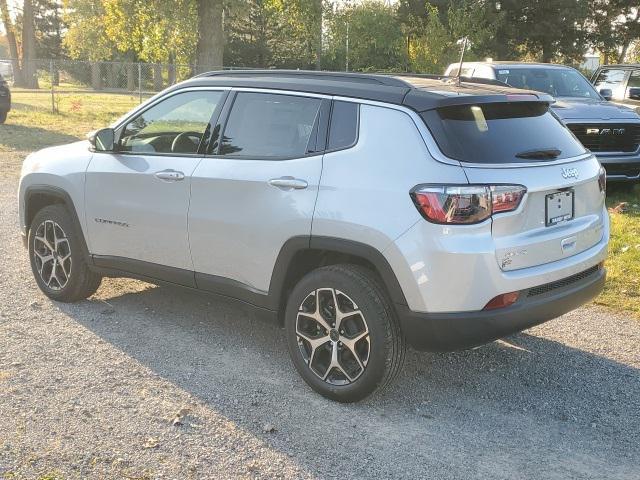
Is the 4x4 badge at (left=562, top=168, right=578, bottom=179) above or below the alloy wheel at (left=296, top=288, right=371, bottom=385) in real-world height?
above

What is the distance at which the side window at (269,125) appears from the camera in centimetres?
408

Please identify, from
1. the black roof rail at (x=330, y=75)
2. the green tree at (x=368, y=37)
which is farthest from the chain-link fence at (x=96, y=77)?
the black roof rail at (x=330, y=75)

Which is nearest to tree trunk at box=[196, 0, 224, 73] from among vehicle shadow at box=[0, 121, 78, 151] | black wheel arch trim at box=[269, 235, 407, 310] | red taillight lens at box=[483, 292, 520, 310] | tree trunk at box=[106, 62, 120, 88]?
vehicle shadow at box=[0, 121, 78, 151]

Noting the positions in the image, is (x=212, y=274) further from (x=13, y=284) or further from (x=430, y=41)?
(x=430, y=41)

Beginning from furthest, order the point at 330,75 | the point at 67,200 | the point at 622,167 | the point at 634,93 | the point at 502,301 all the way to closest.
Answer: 1. the point at 634,93
2. the point at 622,167
3. the point at 67,200
4. the point at 330,75
5. the point at 502,301

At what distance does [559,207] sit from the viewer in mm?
3793

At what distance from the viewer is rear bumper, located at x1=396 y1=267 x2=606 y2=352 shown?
351 cm

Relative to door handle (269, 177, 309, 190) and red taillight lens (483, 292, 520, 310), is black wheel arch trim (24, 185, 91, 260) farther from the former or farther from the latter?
red taillight lens (483, 292, 520, 310)

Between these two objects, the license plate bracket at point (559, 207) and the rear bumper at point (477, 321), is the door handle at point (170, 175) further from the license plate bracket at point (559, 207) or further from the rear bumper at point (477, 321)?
the license plate bracket at point (559, 207)

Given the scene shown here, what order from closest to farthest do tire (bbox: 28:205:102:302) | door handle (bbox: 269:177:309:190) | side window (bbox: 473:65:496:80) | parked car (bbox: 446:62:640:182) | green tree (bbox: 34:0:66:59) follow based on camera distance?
door handle (bbox: 269:177:309:190)
tire (bbox: 28:205:102:302)
parked car (bbox: 446:62:640:182)
side window (bbox: 473:65:496:80)
green tree (bbox: 34:0:66:59)

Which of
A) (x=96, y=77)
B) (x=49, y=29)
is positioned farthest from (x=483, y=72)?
(x=49, y=29)

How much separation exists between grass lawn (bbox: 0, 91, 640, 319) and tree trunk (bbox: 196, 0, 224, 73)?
3796 mm

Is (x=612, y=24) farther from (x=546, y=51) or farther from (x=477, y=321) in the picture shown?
(x=477, y=321)

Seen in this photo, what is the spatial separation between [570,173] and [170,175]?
2461 mm
